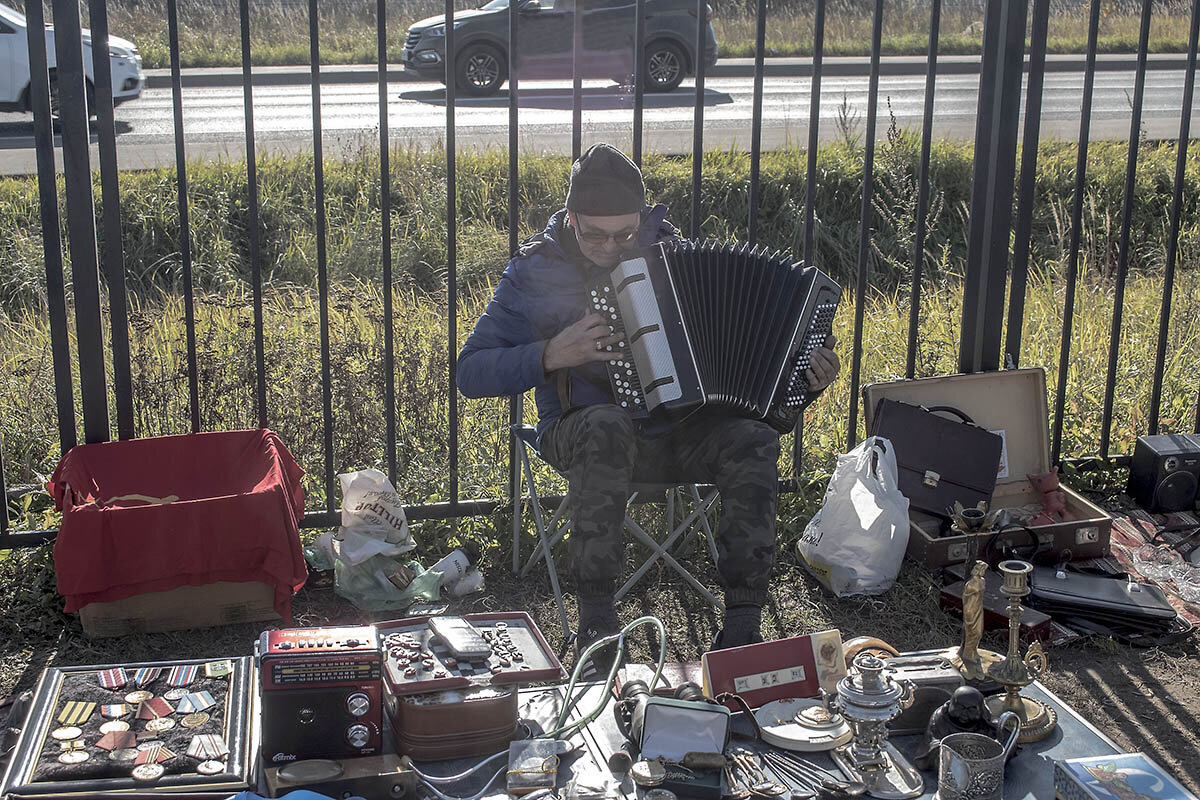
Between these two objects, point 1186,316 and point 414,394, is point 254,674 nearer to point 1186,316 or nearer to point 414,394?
point 414,394

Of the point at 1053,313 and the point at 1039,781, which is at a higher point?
the point at 1053,313

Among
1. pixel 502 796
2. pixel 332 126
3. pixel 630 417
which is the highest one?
pixel 332 126

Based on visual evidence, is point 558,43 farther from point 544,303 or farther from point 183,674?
point 183,674

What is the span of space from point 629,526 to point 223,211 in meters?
6.07

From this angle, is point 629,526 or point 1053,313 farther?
point 1053,313

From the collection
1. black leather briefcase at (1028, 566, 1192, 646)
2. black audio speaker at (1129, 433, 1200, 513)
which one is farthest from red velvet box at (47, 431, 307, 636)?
black audio speaker at (1129, 433, 1200, 513)

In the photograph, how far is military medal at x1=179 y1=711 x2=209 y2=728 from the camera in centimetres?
254

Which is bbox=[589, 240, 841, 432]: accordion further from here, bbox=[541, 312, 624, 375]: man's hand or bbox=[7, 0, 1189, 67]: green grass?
bbox=[7, 0, 1189, 67]: green grass

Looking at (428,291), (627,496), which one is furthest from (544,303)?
(428,291)

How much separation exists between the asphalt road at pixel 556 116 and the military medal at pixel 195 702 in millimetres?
7647

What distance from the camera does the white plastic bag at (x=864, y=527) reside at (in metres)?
4.14

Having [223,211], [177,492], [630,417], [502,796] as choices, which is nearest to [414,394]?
[177,492]

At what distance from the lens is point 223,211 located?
29.2 ft

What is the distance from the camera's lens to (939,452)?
4.49m
